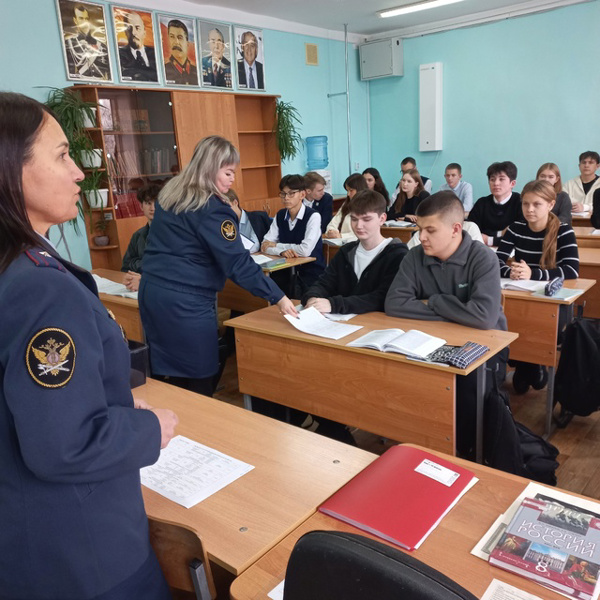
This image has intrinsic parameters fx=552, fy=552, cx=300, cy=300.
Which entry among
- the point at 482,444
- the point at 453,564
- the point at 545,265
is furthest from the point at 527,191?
the point at 453,564

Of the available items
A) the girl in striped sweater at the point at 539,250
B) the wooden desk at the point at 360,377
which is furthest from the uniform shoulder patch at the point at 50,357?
the girl in striped sweater at the point at 539,250

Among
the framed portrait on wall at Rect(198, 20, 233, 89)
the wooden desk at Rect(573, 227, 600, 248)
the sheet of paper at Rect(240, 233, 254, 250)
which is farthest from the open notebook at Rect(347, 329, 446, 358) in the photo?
the framed portrait on wall at Rect(198, 20, 233, 89)

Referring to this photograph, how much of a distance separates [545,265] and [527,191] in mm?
446

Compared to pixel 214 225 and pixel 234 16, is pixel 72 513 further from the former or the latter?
pixel 234 16

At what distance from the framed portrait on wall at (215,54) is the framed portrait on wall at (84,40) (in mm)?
1261

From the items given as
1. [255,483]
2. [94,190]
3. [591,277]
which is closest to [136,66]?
[94,190]

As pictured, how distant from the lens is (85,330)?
812 millimetres

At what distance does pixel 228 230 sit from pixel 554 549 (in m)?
1.85

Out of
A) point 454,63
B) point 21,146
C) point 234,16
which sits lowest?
point 21,146

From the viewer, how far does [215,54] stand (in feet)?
20.9

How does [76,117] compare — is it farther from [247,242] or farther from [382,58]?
[382,58]

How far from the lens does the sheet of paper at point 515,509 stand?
1043mm

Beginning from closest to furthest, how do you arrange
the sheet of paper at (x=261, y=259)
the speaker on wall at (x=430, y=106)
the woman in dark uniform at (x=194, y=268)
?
the woman in dark uniform at (x=194, y=268) < the sheet of paper at (x=261, y=259) < the speaker on wall at (x=430, y=106)

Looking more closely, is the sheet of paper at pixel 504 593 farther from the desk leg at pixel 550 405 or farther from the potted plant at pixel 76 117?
the potted plant at pixel 76 117
